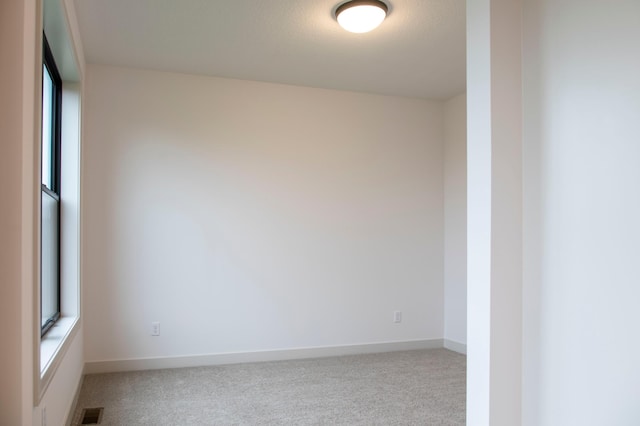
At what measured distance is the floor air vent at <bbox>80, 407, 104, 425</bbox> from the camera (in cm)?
308

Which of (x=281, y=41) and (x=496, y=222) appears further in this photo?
(x=281, y=41)

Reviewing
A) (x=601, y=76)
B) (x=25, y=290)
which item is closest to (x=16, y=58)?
(x=25, y=290)

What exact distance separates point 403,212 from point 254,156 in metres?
1.70

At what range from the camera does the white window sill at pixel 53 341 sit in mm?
2336

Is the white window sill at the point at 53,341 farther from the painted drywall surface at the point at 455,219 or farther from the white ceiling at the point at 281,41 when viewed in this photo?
the painted drywall surface at the point at 455,219

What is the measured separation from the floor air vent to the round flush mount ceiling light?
117 inches

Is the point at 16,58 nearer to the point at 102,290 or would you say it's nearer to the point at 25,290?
the point at 25,290

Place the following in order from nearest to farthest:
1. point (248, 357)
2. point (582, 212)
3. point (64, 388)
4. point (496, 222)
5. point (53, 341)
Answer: point (582, 212)
point (496, 222)
point (53, 341)
point (64, 388)
point (248, 357)

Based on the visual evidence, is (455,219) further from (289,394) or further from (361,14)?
(361,14)

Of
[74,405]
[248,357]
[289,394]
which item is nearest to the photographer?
[74,405]

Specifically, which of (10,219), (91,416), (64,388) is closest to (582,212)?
(10,219)

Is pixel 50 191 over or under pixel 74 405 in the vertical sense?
over

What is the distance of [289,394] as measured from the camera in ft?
12.0

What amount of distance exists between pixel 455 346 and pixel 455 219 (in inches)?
52.0
